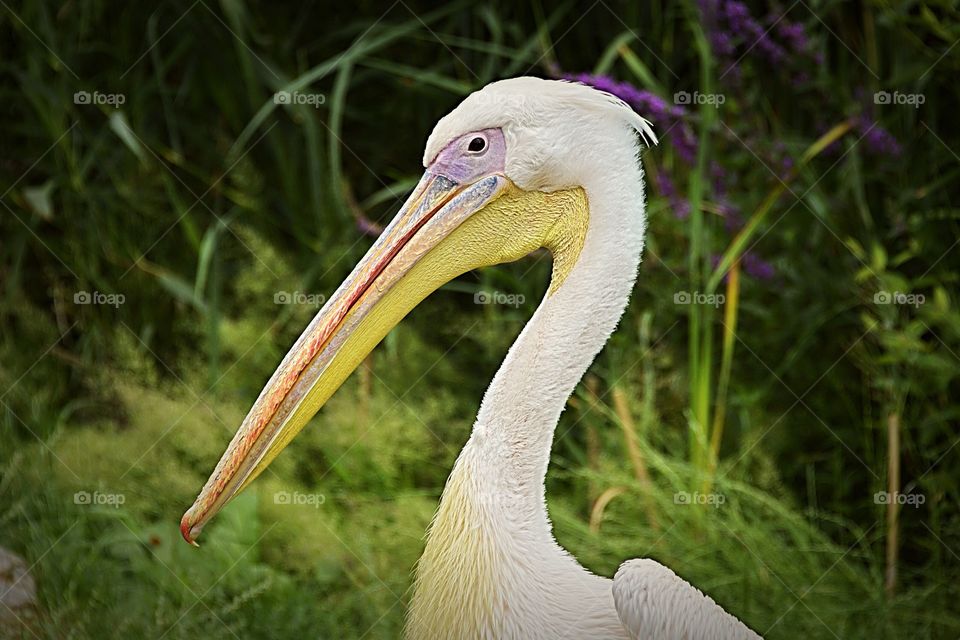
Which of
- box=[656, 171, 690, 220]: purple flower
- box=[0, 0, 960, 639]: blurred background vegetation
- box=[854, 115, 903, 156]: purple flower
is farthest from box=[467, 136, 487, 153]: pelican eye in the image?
box=[854, 115, 903, 156]: purple flower

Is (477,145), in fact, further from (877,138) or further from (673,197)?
(877,138)

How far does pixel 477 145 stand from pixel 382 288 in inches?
13.8

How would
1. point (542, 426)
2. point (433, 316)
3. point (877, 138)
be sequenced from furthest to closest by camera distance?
point (433, 316)
point (877, 138)
point (542, 426)

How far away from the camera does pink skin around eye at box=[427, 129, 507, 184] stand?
2.29 m

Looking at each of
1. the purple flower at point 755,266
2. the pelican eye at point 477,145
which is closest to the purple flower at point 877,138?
the purple flower at point 755,266

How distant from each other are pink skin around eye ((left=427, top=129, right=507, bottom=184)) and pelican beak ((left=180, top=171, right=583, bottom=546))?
0.02 meters

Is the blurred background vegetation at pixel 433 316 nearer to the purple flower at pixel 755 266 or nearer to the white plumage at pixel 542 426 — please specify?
the purple flower at pixel 755 266

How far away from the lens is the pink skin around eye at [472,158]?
2295 mm

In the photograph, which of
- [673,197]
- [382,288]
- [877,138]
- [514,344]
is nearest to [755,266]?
[673,197]

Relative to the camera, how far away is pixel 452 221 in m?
2.32

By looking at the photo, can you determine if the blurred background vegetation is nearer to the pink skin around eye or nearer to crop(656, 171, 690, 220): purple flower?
crop(656, 171, 690, 220): purple flower

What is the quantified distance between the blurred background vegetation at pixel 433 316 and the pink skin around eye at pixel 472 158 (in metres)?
1.42

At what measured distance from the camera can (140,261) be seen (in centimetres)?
473

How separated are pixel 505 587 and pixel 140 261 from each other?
3029mm
